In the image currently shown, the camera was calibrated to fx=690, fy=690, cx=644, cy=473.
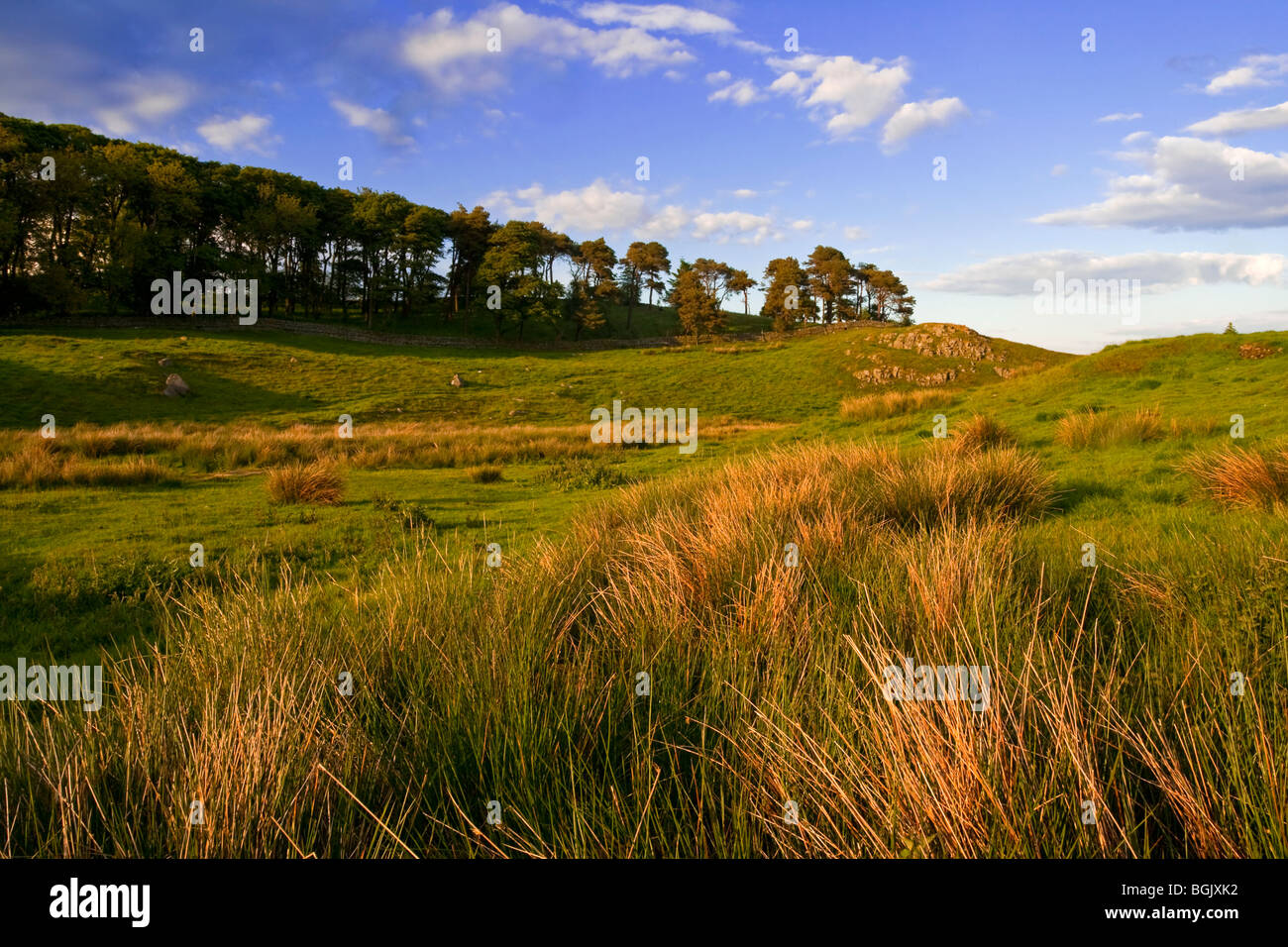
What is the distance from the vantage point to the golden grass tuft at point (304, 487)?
559 inches

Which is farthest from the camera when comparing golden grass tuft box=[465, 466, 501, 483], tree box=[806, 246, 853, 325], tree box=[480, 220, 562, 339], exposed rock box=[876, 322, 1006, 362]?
tree box=[806, 246, 853, 325]

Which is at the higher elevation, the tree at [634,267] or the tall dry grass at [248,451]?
the tree at [634,267]

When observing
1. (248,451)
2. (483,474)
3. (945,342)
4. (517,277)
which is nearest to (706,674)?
(483,474)

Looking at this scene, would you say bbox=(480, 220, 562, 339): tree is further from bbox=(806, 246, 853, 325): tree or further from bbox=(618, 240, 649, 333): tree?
bbox=(806, 246, 853, 325): tree

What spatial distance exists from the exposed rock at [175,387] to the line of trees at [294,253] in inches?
734

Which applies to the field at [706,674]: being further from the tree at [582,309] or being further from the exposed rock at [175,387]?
the tree at [582,309]

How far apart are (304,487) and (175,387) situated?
1247 inches

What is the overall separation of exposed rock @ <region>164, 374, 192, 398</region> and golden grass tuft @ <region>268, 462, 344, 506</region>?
3030 cm

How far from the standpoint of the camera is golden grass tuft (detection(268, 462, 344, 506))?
1419cm

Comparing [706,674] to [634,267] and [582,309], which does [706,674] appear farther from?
[634,267]

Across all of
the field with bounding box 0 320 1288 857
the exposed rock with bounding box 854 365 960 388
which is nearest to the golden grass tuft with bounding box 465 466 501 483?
the field with bounding box 0 320 1288 857

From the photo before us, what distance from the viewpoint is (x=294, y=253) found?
243 ft

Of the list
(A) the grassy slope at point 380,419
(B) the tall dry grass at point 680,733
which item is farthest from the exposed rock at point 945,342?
(B) the tall dry grass at point 680,733
